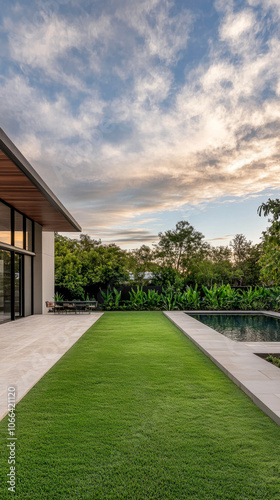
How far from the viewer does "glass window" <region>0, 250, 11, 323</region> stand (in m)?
11.0

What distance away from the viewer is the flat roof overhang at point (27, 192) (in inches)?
238

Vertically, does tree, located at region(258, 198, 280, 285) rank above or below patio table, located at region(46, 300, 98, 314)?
above

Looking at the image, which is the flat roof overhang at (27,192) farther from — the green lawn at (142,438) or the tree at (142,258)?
the tree at (142,258)

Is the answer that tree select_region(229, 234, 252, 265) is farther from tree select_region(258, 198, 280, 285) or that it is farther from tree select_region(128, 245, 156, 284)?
tree select_region(258, 198, 280, 285)

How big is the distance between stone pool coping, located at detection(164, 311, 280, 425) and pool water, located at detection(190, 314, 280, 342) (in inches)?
34.9

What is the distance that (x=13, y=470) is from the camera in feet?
9.02

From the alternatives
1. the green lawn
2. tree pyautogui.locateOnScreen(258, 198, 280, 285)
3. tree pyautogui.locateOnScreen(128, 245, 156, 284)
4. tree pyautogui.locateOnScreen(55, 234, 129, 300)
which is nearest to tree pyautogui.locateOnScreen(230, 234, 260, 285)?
tree pyautogui.locateOnScreen(128, 245, 156, 284)

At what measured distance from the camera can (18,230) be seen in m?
12.3

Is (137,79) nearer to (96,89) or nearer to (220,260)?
(96,89)

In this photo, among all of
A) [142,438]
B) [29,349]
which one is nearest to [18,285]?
[29,349]

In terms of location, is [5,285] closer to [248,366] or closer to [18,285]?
[18,285]

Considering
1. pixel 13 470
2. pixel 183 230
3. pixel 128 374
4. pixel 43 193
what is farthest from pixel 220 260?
pixel 13 470

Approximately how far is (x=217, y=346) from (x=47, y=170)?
11.7m

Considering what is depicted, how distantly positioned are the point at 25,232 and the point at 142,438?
11.0 meters
